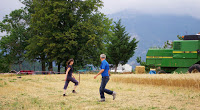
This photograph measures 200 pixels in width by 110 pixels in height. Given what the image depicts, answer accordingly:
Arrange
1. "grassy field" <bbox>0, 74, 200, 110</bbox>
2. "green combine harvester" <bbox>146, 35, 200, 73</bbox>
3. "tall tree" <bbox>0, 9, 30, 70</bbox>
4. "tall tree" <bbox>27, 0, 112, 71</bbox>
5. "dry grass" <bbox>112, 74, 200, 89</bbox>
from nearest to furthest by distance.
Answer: "grassy field" <bbox>0, 74, 200, 110</bbox> < "dry grass" <bbox>112, 74, 200, 89</bbox> < "green combine harvester" <bbox>146, 35, 200, 73</bbox> < "tall tree" <bbox>27, 0, 112, 71</bbox> < "tall tree" <bbox>0, 9, 30, 70</bbox>

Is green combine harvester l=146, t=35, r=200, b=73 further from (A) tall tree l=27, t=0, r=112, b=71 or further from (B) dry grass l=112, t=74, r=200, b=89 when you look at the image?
(A) tall tree l=27, t=0, r=112, b=71

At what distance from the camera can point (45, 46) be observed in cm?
4119

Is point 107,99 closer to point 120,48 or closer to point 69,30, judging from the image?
point 69,30

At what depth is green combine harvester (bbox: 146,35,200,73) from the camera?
82.6 feet

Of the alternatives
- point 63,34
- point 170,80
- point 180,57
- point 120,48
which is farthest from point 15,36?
point 170,80

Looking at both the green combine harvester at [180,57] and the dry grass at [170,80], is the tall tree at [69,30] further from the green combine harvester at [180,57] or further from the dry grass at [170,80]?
the dry grass at [170,80]

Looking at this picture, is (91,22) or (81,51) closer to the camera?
(81,51)

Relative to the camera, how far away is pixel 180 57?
85.1 feet

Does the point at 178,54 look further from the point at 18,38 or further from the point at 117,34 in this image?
the point at 18,38

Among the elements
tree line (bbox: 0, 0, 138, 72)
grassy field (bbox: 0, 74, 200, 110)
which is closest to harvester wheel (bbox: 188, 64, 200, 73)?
grassy field (bbox: 0, 74, 200, 110)

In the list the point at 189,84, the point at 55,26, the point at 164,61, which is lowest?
the point at 189,84

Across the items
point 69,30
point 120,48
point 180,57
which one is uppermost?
point 69,30

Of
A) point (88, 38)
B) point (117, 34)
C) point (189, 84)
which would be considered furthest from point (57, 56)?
point (189, 84)

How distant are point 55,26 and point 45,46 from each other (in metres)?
3.78
